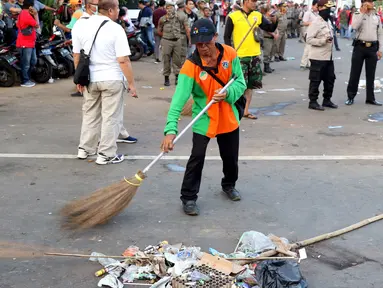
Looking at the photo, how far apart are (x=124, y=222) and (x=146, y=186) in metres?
0.93

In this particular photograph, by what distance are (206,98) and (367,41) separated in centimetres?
Answer: 578

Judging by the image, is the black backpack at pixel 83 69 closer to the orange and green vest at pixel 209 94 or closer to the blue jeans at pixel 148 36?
the orange and green vest at pixel 209 94

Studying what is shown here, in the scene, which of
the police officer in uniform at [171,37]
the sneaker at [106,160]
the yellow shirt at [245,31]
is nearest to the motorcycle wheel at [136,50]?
the police officer in uniform at [171,37]

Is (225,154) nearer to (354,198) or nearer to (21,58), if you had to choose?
(354,198)

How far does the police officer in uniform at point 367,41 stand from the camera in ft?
31.6

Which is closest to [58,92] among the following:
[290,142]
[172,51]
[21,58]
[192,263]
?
[21,58]

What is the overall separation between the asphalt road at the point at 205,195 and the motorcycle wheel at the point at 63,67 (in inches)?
139

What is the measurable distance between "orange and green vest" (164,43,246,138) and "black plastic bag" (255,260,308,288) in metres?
1.40

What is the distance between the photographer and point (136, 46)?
1697 cm

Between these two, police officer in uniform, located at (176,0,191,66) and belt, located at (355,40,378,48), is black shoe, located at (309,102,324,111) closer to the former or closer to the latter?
belt, located at (355,40,378,48)

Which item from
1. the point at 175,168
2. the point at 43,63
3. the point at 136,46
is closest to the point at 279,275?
the point at 175,168

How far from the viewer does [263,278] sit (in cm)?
380

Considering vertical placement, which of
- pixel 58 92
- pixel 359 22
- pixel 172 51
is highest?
pixel 359 22

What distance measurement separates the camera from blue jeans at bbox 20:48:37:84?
1142 centimetres
